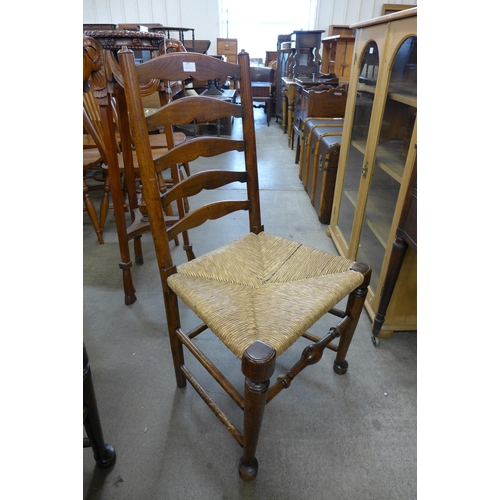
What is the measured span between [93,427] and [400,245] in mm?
1130

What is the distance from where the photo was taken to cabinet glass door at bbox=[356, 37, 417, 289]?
1.25 meters

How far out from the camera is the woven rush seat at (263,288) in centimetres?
82

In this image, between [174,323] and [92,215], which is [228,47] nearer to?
[92,215]

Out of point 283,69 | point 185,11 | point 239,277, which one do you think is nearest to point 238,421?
point 239,277

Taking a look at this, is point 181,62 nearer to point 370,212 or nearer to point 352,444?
point 370,212

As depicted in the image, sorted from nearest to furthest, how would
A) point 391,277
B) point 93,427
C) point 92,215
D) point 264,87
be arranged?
point 93,427 → point 391,277 → point 92,215 → point 264,87

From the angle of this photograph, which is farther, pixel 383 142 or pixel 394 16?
pixel 383 142

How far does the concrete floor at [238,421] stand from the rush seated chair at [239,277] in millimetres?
96

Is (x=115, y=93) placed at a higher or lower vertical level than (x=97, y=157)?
higher

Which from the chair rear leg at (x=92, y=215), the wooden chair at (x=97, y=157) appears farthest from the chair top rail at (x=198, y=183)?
the chair rear leg at (x=92, y=215)

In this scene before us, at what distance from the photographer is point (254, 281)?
1017mm

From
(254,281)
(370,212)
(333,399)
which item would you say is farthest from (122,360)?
(370,212)

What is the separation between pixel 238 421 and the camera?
1.13m

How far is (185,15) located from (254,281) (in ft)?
23.9
